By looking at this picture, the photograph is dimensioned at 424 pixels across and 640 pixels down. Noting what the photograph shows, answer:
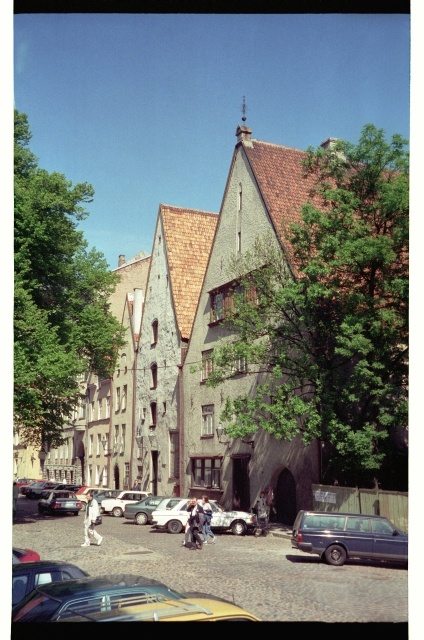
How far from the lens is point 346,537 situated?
16.9m

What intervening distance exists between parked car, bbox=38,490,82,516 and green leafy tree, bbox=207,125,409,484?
20.6 feet

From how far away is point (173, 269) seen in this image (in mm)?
32938

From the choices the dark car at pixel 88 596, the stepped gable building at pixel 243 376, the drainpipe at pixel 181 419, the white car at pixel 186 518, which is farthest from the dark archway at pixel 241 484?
the dark car at pixel 88 596

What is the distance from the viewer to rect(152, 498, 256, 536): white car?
932 inches

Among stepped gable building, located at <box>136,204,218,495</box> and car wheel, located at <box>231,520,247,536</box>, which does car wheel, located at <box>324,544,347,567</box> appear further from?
stepped gable building, located at <box>136,204,218,495</box>

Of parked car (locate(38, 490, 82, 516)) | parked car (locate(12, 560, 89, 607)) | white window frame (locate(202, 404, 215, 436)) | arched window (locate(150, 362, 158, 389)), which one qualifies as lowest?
parked car (locate(38, 490, 82, 516))

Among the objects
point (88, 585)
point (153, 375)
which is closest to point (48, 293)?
point (153, 375)

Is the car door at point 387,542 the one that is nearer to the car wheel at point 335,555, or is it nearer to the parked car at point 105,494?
the car wheel at point 335,555

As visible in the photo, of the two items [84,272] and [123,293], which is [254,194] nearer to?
[84,272]

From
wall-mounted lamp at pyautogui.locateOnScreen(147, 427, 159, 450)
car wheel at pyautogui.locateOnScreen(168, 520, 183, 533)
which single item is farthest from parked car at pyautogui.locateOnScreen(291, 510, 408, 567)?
wall-mounted lamp at pyautogui.locateOnScreen(147, 427, 159, 450)

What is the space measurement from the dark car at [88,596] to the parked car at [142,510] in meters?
19.0

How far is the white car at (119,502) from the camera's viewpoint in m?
31.3
